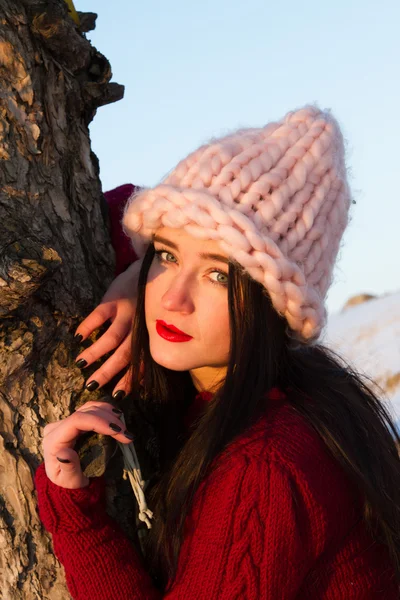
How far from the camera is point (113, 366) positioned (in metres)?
2.63

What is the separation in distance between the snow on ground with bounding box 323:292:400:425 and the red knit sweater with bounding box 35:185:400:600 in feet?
9.69

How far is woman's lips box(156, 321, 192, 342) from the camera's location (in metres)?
2.57

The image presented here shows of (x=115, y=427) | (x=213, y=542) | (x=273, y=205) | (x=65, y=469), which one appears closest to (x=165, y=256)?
(x=273, y=205)

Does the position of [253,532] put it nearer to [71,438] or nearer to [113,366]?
[71,438]

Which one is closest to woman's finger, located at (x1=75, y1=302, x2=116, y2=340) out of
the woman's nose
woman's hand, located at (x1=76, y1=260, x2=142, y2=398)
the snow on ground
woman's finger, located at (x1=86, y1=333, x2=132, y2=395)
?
woman's hand, located at (x1=76, y1=260, x2=142, y2=398)

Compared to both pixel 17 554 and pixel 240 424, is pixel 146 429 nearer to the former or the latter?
pixel 240 424

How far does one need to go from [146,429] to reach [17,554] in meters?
0.66

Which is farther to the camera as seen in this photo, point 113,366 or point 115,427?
point 113,366

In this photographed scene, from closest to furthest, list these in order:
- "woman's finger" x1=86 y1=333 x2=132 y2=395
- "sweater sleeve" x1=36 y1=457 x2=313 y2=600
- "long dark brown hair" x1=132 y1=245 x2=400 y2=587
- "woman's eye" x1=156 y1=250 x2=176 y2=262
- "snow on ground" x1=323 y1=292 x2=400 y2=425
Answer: "sweater sleeve" x1=36 y1=457 x2=313 y2=600 → "long dark brown hair" x1=132 y1=245 x2=400 y2=587 → "woman's finger" x1=86 y1=333 x2=132 y2=395 → "woman's eye" x1=156 y1=250 x2=176 y2=262 → "snow on ground" x1=323 y1=292 x2=400 y2=425

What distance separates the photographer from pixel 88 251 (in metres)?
2.71

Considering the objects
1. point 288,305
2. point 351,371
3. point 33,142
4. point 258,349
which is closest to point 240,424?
point 258,349

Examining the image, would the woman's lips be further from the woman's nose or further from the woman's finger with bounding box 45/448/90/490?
the woman's finger with bounding box 45/448/90/490

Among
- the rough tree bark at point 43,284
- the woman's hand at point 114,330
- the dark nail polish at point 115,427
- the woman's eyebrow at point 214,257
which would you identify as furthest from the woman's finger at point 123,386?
the woman's eyebrow at point 214,257

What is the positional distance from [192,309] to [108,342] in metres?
0.35
